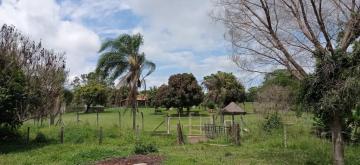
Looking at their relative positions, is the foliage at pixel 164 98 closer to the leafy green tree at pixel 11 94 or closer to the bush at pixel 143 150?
the leafy green tree at pixel 11 94

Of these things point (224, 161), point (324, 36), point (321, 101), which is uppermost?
point (324, 36)

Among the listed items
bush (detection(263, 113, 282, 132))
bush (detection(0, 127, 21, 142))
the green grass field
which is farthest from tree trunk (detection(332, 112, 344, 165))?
bush (detection(0, 127, 21, 142))

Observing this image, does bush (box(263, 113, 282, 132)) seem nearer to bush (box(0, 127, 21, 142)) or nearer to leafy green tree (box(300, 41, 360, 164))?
leafy green tree (box(300, 41, 360, 164))

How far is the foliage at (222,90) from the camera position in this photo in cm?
6950

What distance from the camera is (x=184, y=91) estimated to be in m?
59.3

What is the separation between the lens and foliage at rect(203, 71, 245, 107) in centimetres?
6950

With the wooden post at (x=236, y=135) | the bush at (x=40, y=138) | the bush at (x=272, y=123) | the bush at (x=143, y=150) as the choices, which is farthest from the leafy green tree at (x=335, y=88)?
the bush at (x=40, y=138)

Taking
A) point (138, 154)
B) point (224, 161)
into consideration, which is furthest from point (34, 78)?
point (224, 161)

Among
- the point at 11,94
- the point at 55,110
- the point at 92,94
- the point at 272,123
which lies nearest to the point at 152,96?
the point at 92,94

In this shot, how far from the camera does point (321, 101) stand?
1116 cm

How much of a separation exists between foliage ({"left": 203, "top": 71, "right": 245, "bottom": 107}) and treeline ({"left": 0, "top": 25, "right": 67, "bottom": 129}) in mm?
42333

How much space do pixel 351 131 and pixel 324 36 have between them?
771cm

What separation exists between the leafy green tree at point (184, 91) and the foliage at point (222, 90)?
8.03 m

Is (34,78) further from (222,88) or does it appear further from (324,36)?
(222,88)
